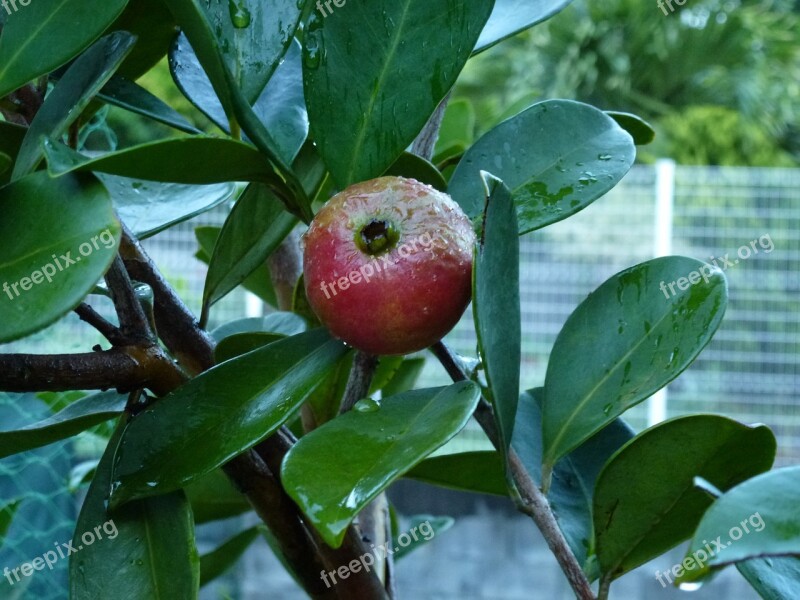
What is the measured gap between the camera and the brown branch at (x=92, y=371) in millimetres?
412

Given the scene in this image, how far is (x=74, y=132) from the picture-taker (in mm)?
546

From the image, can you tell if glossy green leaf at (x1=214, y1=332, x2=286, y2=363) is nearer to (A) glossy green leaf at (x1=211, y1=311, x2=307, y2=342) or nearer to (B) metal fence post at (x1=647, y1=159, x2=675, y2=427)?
(A) glossy green leaf at (x1=211, y1=311, x2=307, y2=342)

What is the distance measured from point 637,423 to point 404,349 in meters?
3.69

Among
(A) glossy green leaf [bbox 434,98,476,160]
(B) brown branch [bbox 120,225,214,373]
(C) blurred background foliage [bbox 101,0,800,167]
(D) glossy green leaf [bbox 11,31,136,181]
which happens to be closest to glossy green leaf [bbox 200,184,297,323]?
(B) brown branch [bbox 120,225,214,373]

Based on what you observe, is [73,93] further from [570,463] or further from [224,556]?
[224,556]

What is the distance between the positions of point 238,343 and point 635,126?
0.91 feet

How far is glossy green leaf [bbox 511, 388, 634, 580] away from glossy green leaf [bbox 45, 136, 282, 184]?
23 centimetres

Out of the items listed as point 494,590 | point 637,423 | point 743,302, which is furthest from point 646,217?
point 494,590

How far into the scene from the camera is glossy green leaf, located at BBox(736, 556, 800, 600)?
43 cm

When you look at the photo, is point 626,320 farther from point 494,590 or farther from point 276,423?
point 494,590

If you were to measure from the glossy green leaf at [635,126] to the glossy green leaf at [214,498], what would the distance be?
39 centimetres

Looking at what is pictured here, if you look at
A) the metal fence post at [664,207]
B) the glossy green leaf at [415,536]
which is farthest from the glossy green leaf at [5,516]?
the metal fence post at [664,207]

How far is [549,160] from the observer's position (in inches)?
19.8

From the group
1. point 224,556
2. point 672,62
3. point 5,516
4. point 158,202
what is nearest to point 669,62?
point 672,62
